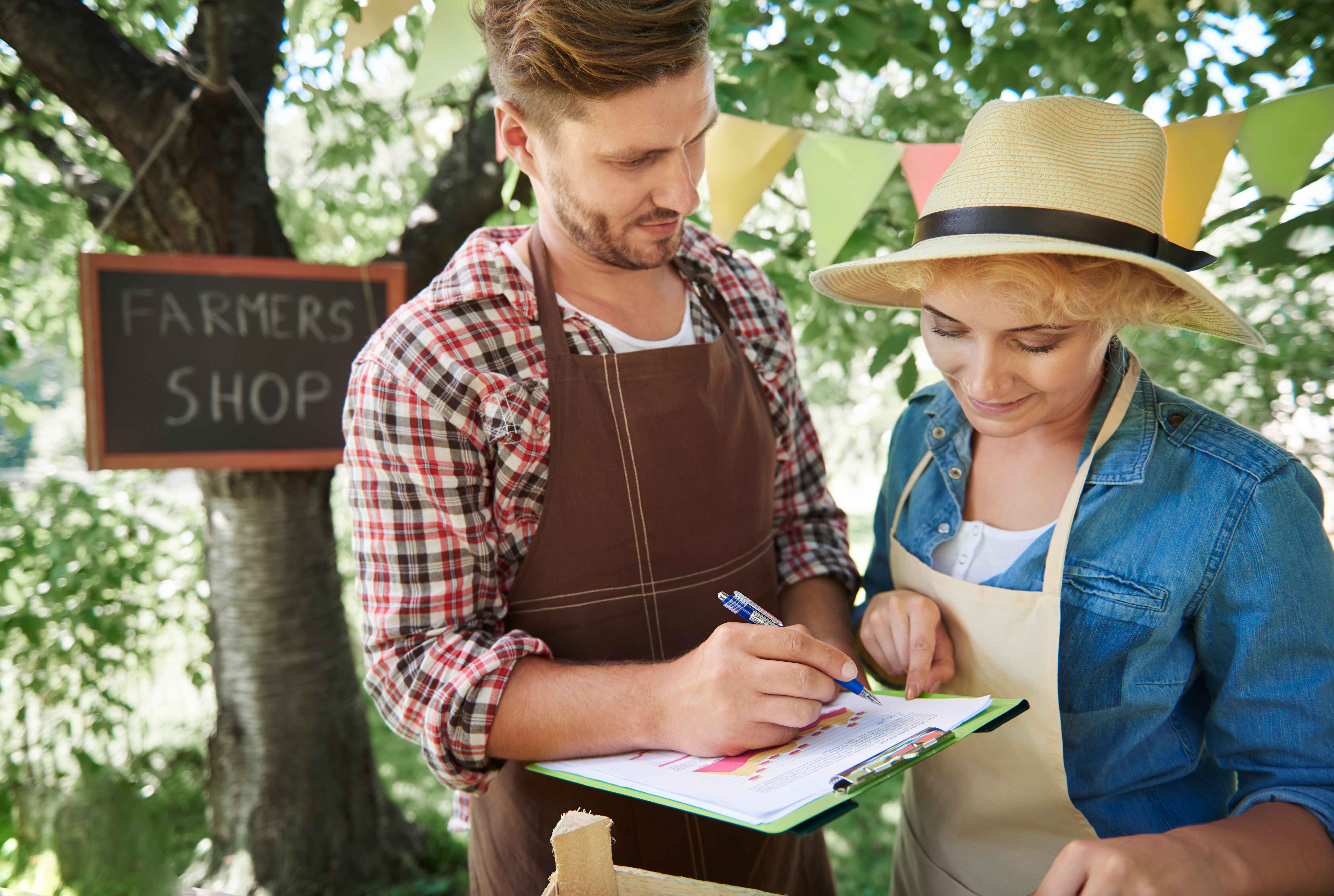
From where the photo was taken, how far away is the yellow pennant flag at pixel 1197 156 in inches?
57.8

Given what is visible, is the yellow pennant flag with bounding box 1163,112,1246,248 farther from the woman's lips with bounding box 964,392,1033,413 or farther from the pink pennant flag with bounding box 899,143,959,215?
the woman's lips with bounding box 964,392,1033,413

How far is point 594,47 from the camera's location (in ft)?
4.21

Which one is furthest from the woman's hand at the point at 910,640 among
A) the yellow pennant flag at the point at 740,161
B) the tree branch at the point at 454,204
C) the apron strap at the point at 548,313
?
the tree branch at the point at 454,204

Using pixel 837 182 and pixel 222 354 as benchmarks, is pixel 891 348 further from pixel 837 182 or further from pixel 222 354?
pixel 222 354

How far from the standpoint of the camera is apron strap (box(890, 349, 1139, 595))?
3.86 ft

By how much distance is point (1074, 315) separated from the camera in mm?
1093

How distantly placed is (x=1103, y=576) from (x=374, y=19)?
167 centimetres

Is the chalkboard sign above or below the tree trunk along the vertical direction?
above

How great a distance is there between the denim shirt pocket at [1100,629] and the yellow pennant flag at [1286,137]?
2.89 ft

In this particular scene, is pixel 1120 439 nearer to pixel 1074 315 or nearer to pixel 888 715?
pixel 1074 315

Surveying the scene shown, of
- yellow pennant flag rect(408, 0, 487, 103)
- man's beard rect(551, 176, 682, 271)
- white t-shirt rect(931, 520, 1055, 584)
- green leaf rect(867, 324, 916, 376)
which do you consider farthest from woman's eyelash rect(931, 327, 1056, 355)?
yellow pennant flag rect(408, 0, 487, 103)

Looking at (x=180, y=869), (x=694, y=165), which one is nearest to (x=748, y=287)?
(x=694, y=165)

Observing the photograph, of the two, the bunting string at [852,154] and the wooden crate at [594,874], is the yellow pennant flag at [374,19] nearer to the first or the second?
the bunting string at [852,154]

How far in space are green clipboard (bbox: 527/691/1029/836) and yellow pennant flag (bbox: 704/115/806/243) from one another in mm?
1164
